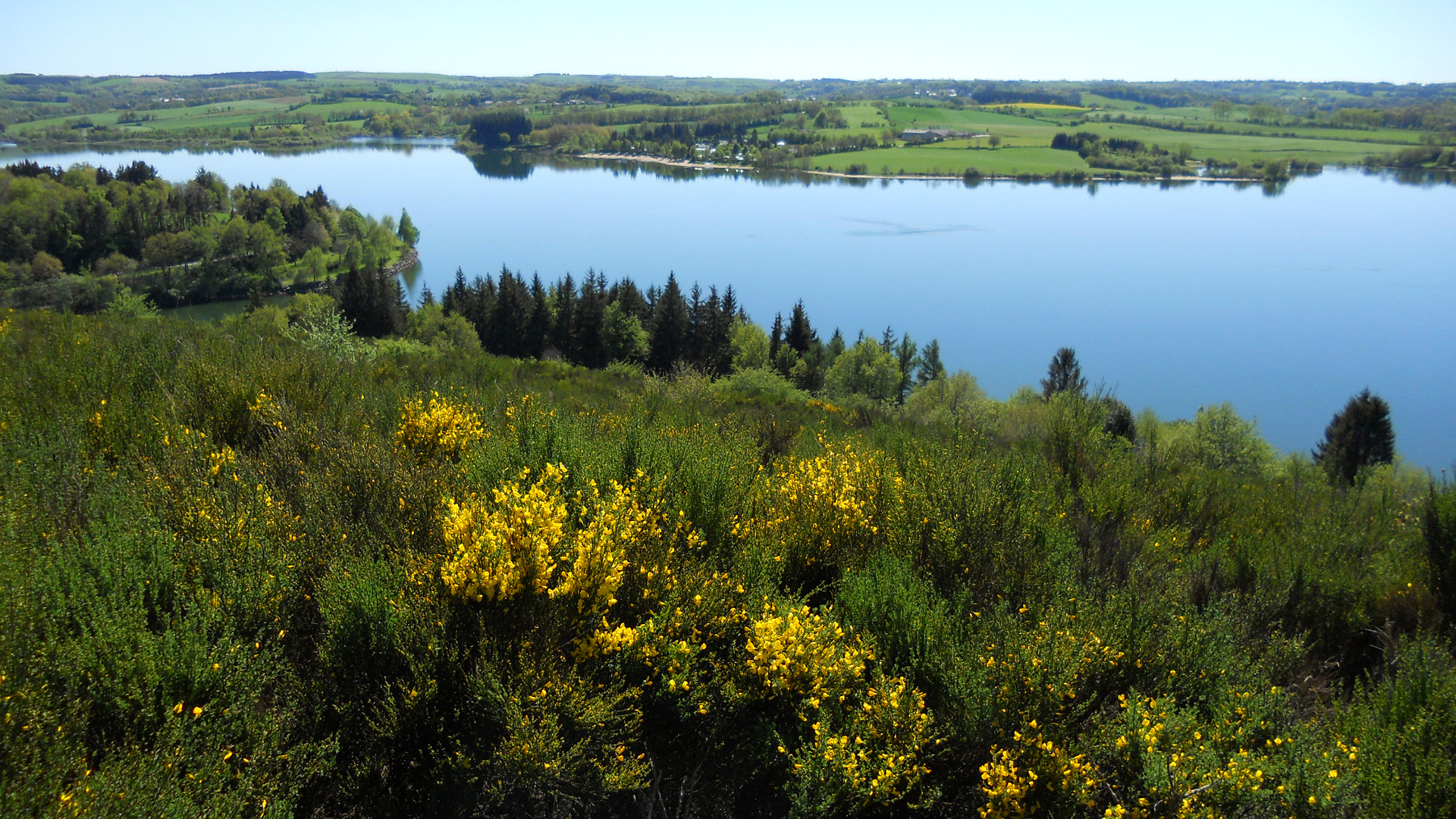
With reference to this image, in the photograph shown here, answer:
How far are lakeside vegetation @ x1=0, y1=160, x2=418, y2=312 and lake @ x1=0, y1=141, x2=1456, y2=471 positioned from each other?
9.22 meters

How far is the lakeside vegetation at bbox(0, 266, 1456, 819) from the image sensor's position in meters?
3.60

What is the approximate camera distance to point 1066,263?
232 feet

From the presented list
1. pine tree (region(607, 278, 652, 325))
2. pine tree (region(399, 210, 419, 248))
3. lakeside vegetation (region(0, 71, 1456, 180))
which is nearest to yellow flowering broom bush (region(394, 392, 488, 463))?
pine tree (region(607, 278, 652, 325))

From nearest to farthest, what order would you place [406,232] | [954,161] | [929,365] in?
[929,365], [406,232], [954,161]

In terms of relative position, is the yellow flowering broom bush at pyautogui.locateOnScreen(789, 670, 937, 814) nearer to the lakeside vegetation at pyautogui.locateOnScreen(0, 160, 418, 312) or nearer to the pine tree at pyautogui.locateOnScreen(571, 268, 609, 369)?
the pine tree at pyautogui.locateOnScreen(571, 268, 609, 369)

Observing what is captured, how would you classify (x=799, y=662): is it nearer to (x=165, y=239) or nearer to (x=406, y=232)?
(x=165, y=239)

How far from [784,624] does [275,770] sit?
2916 millimetres

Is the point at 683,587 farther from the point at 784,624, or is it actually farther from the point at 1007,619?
the point at 1007,619

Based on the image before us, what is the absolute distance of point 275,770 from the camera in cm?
351

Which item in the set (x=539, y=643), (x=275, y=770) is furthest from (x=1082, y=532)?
(x=275, y=770)

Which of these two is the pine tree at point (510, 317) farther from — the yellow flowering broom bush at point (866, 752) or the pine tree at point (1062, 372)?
the yellow flowering broom bush at point (866, 752)

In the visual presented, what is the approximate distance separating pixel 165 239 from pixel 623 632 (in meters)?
79.4

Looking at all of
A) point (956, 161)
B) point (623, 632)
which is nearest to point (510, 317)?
point (623, 632)

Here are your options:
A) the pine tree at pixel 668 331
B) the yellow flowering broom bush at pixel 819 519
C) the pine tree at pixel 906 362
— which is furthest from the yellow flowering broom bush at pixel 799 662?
the pine tree at pixel 906 362
